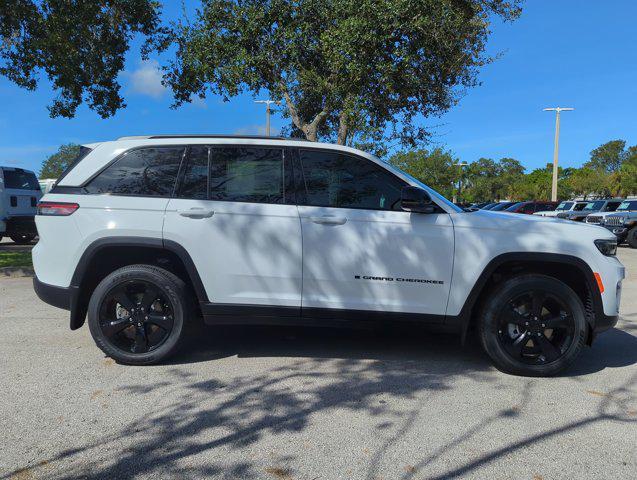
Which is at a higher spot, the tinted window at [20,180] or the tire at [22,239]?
the tinted window at [20,180]

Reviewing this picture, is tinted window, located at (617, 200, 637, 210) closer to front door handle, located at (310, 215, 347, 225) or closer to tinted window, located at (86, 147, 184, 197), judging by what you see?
front door handle, located at (310, 215, 347, 225)

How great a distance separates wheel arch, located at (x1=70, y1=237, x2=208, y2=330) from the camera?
419 centimetres

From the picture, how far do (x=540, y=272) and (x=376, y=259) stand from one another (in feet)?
4.65

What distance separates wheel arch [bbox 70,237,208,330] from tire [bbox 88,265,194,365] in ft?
0.44

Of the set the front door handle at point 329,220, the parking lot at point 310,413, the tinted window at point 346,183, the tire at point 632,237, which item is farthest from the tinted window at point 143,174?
the tire at point 632,237

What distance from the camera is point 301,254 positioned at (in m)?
4.17

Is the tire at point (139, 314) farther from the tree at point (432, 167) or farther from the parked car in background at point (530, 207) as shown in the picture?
the tree at point (432, 167)

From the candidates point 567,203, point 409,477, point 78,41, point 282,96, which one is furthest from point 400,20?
point 567,203

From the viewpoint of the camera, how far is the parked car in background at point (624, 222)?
18352 mm

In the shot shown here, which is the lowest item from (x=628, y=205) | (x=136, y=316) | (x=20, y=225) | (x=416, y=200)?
(x=136, y=316)

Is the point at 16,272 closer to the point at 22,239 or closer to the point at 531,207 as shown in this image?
the point at 22,239

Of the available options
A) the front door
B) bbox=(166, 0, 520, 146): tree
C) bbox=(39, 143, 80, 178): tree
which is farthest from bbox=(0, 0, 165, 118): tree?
bbox=(39, 143, 80, 178): tree

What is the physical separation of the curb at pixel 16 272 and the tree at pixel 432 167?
38451 millimetres

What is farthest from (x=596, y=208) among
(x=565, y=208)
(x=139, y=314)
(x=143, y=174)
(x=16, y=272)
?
(x=139, y=314)
